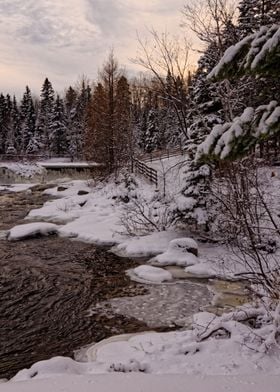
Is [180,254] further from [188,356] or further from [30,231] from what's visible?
[188,356]

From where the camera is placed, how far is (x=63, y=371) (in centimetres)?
544

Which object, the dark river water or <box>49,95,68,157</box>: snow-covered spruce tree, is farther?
<box>49,95,68,157</box>: snow-covered spruce tree

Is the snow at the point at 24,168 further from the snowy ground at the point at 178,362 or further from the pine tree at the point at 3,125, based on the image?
the snowy ground at the point at 178,362

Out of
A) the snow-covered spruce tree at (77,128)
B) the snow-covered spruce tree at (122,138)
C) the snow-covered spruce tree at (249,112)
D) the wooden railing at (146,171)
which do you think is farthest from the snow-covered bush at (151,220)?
the snow-covered spruce tree at (77,128)

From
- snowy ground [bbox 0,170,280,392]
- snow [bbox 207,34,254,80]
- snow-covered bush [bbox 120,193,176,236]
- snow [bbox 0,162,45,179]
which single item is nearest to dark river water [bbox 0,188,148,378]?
snowy ground [bbox 0,170,280,392]

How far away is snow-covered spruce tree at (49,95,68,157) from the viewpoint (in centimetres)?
5928

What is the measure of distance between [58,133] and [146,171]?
33.1 meters

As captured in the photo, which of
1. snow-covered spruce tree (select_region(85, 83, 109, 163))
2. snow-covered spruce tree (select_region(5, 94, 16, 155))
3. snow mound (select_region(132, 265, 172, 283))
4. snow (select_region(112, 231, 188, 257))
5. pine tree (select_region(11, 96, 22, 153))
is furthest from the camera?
pine tree (select_region(11, 96, 22, 153))

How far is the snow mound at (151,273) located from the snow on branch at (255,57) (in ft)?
27.1

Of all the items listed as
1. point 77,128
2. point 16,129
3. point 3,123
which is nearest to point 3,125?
point 3,123

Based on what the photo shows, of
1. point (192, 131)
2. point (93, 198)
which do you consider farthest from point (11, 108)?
point (192, 131)

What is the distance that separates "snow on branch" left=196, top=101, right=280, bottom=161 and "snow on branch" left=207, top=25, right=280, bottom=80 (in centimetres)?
27

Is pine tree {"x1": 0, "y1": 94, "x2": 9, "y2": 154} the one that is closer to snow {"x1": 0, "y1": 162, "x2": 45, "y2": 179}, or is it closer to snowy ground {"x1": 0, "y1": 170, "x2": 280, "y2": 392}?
snow {"x1": 0, "y1": 162, "x2": 45, "y2": 179}

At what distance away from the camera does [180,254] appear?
12625mm
